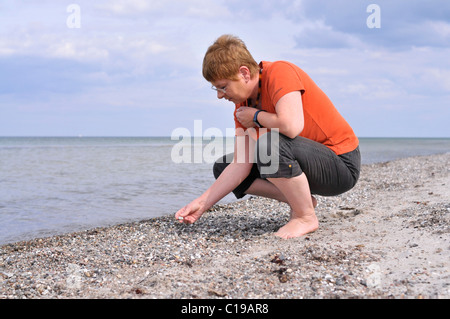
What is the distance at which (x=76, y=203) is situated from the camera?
6059 mm

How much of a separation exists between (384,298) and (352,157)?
4.40ft

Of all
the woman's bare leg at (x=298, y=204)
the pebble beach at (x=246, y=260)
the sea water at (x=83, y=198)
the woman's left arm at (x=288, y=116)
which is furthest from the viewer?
the sea water at (x=83, y=198)

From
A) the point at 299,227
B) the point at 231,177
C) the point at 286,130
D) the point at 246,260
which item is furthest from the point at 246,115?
the point at 246,260

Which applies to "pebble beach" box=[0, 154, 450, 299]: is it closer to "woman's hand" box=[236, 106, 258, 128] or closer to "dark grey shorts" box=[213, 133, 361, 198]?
"dark grey shorts" box=[213, 133, 361, 198]

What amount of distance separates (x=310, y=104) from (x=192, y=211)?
1310 mm

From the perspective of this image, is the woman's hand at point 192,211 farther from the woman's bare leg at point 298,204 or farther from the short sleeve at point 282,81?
the short sleeve at point 282,81

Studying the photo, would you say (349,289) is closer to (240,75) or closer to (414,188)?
(240,75)

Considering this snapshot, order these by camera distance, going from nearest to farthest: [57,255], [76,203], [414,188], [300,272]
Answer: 1. [300,272]
2. [57,255]
3. [414,188]
4. [76,203]

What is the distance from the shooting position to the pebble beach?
2.09 m

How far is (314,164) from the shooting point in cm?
291

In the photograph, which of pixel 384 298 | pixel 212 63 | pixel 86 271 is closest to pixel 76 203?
pixel 86 271

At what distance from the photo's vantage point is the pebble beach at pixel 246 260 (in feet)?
6.86

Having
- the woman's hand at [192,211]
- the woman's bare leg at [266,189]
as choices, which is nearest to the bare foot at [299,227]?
the woman's bare leg at [266,189]
